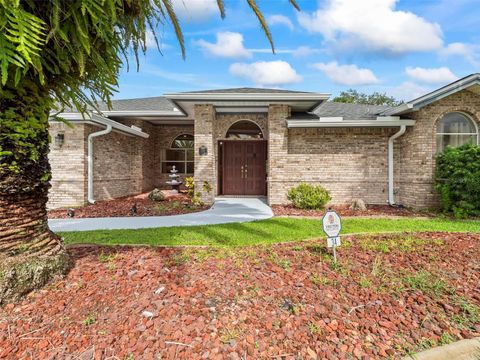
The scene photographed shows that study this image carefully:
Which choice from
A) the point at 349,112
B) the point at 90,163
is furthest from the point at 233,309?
the point at 349,112

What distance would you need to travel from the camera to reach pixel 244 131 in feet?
38.2

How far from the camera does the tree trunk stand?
2.69 meters

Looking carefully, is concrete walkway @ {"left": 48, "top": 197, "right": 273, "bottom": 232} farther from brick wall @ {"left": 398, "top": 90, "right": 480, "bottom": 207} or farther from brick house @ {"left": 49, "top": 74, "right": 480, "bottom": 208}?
brick wall @ {"left": 398, "top": 90, "right": 480, "bottom": 207}

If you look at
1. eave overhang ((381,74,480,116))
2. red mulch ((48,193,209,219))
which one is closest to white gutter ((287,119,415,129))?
eave overhang ((381,74,480,116))

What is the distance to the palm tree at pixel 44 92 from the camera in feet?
8.18

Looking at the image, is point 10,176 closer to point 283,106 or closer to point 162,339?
point 162,339

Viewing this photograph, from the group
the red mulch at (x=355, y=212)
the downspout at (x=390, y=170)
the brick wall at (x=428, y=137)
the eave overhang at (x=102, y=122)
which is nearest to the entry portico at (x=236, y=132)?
the red mulch at (x=355, y=212)

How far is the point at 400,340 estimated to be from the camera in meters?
2.43

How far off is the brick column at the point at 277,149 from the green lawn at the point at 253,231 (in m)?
2.61

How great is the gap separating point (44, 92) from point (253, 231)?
434 cm

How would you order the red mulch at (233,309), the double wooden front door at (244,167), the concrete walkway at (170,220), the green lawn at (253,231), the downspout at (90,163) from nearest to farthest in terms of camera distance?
1. the red mulch at (233,309)
2. the green lawn at (253,231)
3. the concrete walkway at (170,220)
4. the downspout at (90,163)
5. the double wooden front door at (244,167)

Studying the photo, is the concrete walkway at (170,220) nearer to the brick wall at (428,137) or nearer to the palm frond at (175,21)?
the palm frond at (175,21)

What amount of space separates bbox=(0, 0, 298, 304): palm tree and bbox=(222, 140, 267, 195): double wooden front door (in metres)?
8.43

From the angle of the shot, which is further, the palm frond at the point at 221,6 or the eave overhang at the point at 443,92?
the eave overhang at the point at 443,92
